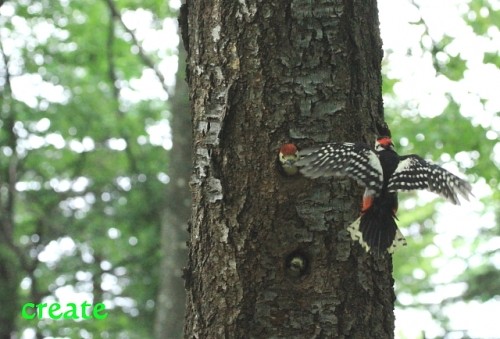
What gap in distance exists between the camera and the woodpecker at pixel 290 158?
218 centimetres

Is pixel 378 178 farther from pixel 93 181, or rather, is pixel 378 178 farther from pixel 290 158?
pixel 93 181

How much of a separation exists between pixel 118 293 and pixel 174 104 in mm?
3038

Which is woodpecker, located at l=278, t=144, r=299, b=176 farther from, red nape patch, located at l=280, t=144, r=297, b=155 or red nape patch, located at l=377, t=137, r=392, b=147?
red nape patch, located at l=377, t=137, r=392, b=147

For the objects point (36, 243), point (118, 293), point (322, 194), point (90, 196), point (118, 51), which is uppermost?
point (118, 51)

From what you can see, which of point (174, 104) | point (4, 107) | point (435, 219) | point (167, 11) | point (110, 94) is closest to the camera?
point (174, 104)

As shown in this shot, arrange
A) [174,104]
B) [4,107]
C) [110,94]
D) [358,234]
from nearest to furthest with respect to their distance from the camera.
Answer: [358,234]
[174,104]
[4,107]
[110,94]

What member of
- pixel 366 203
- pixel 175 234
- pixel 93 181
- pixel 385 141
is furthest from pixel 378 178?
pixel 93 181

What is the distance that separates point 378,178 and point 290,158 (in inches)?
11.5

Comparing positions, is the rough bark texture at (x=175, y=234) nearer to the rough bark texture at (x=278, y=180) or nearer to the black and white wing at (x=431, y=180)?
the rough bark texture at (x=278, y=180)

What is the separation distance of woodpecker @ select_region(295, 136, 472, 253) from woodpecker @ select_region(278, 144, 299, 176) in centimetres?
2

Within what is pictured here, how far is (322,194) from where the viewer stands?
7.22 ft

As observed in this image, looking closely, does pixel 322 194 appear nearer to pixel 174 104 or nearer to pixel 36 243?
pixel 174 104

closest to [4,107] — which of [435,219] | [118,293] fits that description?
[118,293]

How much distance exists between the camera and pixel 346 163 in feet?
6.60
